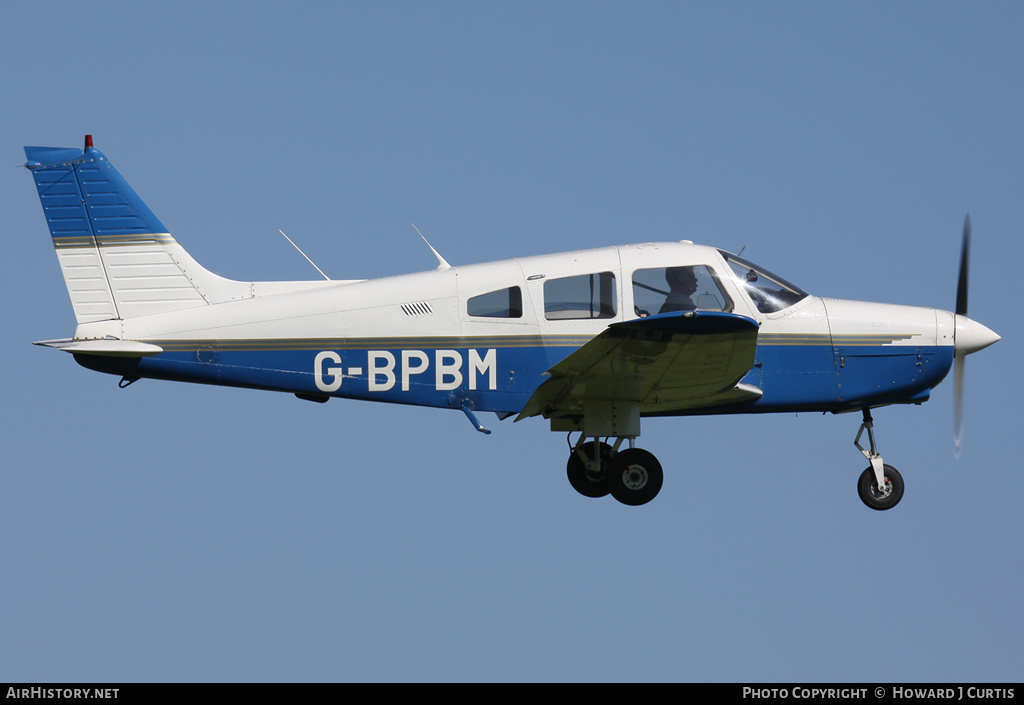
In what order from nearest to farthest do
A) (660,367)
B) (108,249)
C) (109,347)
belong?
(660,367) → (109,347) → (108,249)

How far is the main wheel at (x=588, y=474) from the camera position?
14578 millimetres

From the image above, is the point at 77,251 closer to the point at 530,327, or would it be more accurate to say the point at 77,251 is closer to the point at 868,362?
the point at 530,327

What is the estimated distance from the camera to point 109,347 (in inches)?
530

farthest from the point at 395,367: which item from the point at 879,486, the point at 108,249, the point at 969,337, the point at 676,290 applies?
the point at 969,337

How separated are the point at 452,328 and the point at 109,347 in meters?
3.56

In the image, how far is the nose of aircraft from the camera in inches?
564

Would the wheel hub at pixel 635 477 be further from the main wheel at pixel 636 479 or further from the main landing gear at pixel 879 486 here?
the main landing gear at pixel 879 486

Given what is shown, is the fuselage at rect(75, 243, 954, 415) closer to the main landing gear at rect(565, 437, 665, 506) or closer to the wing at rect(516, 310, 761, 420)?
the wing at rect(516, 310, 761, 420)

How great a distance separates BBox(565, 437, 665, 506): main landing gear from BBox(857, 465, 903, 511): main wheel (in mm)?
2306

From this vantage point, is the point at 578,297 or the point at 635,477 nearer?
the point at 578,297

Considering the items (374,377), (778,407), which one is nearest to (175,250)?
(374,377)

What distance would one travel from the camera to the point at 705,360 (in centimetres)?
1266

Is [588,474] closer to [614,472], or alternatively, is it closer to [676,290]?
[614,472]
